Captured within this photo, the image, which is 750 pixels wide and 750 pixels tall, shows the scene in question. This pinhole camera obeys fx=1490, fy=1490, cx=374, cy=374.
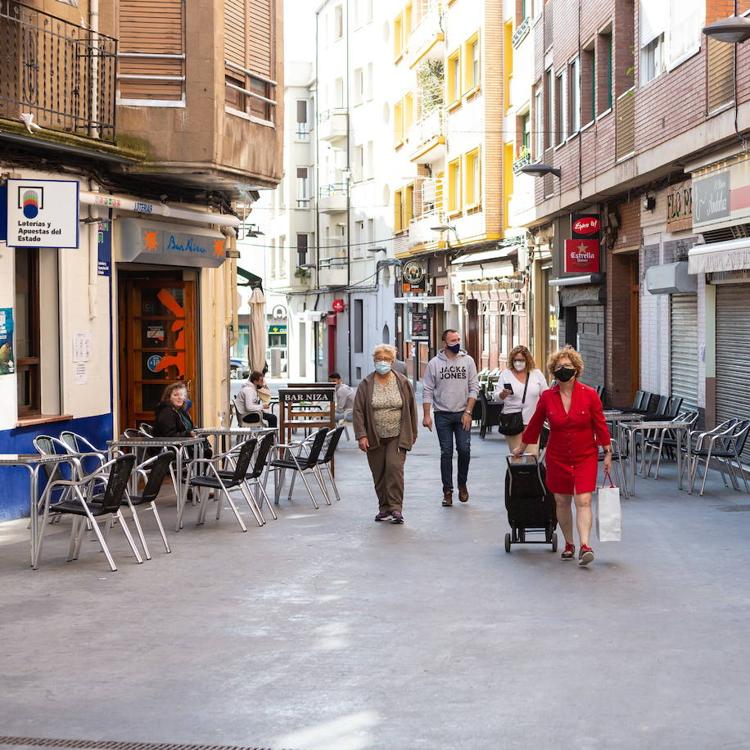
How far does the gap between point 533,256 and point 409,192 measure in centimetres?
1578

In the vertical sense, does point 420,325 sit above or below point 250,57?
below

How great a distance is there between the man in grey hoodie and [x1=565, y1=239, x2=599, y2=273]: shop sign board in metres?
12.4

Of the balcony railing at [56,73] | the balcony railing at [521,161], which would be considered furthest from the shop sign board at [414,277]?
the balcony railing at [56,73]

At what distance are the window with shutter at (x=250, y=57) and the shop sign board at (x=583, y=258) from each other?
31.3 feet

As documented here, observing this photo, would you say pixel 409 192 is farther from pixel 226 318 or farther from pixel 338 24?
pixel 226 318

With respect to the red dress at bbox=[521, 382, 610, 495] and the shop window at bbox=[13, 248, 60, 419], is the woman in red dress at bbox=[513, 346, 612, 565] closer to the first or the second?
the red dress at bbox=[521, 382, 610, 495]

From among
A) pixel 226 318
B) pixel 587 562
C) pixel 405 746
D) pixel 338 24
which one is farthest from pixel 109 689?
pixel 338 24

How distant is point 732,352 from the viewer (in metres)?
20.2

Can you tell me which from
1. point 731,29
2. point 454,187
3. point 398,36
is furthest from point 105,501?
point 398,36

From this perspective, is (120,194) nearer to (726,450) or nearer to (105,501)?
(105,501)

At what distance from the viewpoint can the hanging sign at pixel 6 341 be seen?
591 inches

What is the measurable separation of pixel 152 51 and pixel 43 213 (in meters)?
3.99

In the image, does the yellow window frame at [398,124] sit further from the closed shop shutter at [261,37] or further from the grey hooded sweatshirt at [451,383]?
the grey hooded sweatshirt at [451,383]

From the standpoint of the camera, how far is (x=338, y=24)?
201 feet
